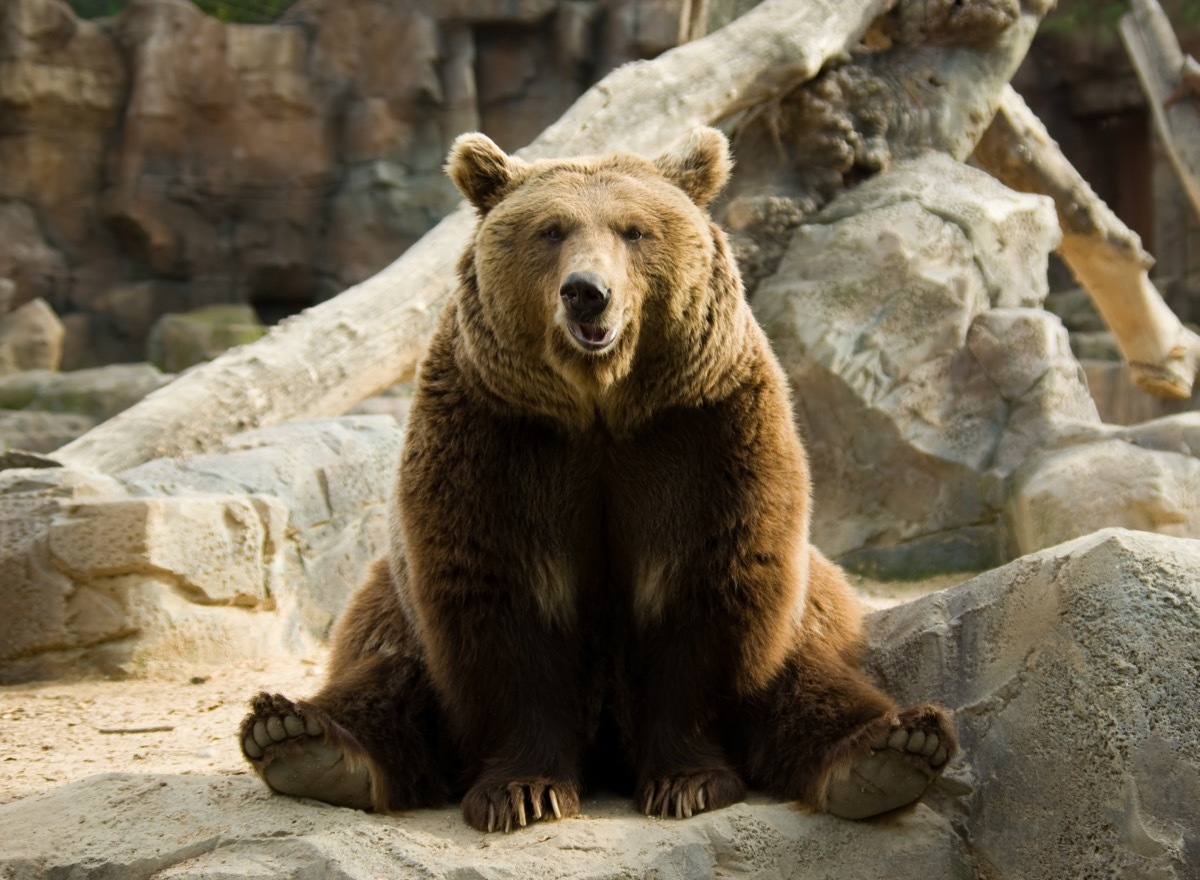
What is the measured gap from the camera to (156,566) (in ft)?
17.1

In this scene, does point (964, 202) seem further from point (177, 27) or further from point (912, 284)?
point (177, 27)

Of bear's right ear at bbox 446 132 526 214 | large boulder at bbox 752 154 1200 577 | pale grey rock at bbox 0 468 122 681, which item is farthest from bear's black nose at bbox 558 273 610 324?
large boulder at bbox 752 154 1200 577

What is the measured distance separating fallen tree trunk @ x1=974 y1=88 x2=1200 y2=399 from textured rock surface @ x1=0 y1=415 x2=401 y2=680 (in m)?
5.77

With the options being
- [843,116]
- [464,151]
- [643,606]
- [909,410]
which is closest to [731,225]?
[843,116]

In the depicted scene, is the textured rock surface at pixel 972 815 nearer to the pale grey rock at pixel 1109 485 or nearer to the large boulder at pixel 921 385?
the pale grey rock at pixel 1109 485

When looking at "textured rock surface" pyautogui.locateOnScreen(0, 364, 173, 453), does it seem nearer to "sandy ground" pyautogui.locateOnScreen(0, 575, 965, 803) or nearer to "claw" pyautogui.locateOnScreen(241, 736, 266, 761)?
"sandy ground" pyautogui.locateOnScreen(0, 575, 965, 803)

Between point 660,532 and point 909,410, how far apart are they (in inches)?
166

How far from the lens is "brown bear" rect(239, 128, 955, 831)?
3.46 meters

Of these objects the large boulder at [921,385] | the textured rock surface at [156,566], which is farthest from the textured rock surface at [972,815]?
the large boulder at [921,385]

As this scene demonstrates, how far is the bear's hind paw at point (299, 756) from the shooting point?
10.4ft

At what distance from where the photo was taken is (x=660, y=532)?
3.53 metres

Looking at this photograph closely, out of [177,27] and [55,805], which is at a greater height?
[177,27]

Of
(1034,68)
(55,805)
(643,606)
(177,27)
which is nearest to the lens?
(55,805)

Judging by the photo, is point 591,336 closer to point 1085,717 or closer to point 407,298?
point 1085,717
